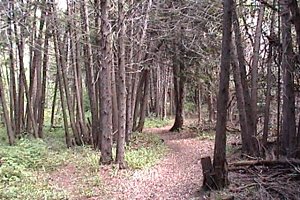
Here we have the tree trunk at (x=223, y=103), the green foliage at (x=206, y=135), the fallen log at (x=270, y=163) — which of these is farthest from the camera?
the green foliage at (x=206, y=135)

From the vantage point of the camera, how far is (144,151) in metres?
13.3

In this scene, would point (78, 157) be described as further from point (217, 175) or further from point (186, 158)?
point (217, 175)

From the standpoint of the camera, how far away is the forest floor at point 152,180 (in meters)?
7.79

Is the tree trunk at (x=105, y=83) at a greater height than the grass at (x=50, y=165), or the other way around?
the tree trunk at (x=105, y=83)

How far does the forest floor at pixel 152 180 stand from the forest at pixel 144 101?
0.09ft

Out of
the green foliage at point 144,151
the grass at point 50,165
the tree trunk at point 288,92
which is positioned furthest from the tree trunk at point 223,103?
Answer: the green foliage at point 144,151

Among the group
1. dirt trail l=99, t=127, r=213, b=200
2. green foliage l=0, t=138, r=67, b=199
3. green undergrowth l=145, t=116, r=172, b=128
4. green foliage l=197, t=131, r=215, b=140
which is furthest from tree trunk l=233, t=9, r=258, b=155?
green undergrowth l=145, t=116, r=172, b=128

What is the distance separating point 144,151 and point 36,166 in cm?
387

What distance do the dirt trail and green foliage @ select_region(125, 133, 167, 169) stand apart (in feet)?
1.09

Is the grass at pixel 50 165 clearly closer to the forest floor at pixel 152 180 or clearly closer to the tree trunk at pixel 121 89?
the forest floor at pixel 152 180

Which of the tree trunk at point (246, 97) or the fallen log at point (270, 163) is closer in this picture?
the fallen log at point (270, 163)

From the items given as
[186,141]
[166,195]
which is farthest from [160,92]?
[166,195]

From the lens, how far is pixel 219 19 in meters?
12.4

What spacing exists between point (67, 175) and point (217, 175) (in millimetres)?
4379
